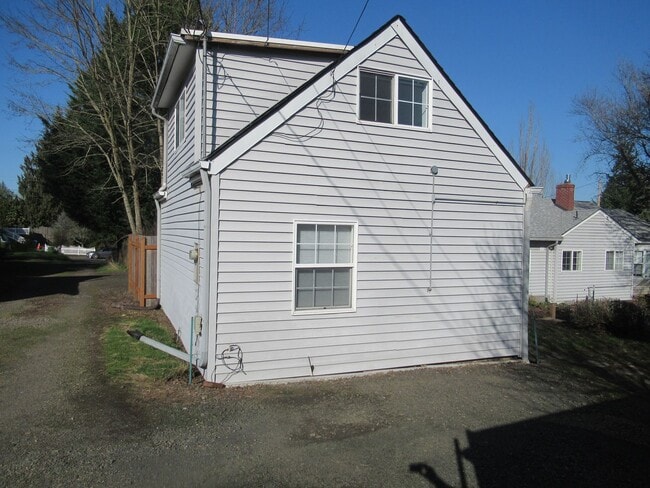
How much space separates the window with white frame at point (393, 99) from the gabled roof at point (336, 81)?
33 cm

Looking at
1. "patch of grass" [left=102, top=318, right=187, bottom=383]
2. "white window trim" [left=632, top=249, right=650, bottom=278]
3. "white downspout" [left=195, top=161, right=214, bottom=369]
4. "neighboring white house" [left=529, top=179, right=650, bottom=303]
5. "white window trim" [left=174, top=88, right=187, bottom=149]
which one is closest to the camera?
"white downspout" [left=195, top=161, right=214, bottom=369]

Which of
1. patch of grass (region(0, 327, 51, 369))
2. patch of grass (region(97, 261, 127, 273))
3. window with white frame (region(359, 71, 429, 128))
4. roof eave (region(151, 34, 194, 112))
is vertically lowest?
patch of grass (region(0, 327, 51, 369))

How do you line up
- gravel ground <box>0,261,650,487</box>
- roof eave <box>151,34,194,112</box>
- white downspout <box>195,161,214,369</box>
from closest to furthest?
1. gravel ground <box>0,261,650,487</box>
2. white downspout <box>195,161,214,369</box>
3. roof eave <box>151,34,194,112</box>

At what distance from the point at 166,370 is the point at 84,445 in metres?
2.61

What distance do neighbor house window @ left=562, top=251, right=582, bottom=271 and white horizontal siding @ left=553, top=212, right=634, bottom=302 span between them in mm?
219

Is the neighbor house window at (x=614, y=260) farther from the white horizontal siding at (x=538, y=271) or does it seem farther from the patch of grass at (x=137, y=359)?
the patch of grass at (x=137, y=359)

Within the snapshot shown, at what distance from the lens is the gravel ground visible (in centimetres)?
457

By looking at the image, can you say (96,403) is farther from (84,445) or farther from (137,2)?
(137,2)

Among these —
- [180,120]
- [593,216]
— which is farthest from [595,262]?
[180,120]

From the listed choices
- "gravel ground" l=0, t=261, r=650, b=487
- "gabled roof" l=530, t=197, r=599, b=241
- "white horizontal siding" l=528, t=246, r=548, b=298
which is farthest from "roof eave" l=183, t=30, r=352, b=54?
"white horizontal siding" l=528, t=246, r=548, b=298

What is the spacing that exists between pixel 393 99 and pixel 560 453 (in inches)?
221

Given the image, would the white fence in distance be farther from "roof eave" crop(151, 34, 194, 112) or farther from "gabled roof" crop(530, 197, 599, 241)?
"roof eave" crop(151, 34, 194, 112)

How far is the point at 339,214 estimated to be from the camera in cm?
768

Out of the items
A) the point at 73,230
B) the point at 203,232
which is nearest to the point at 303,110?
the point at 203,232
